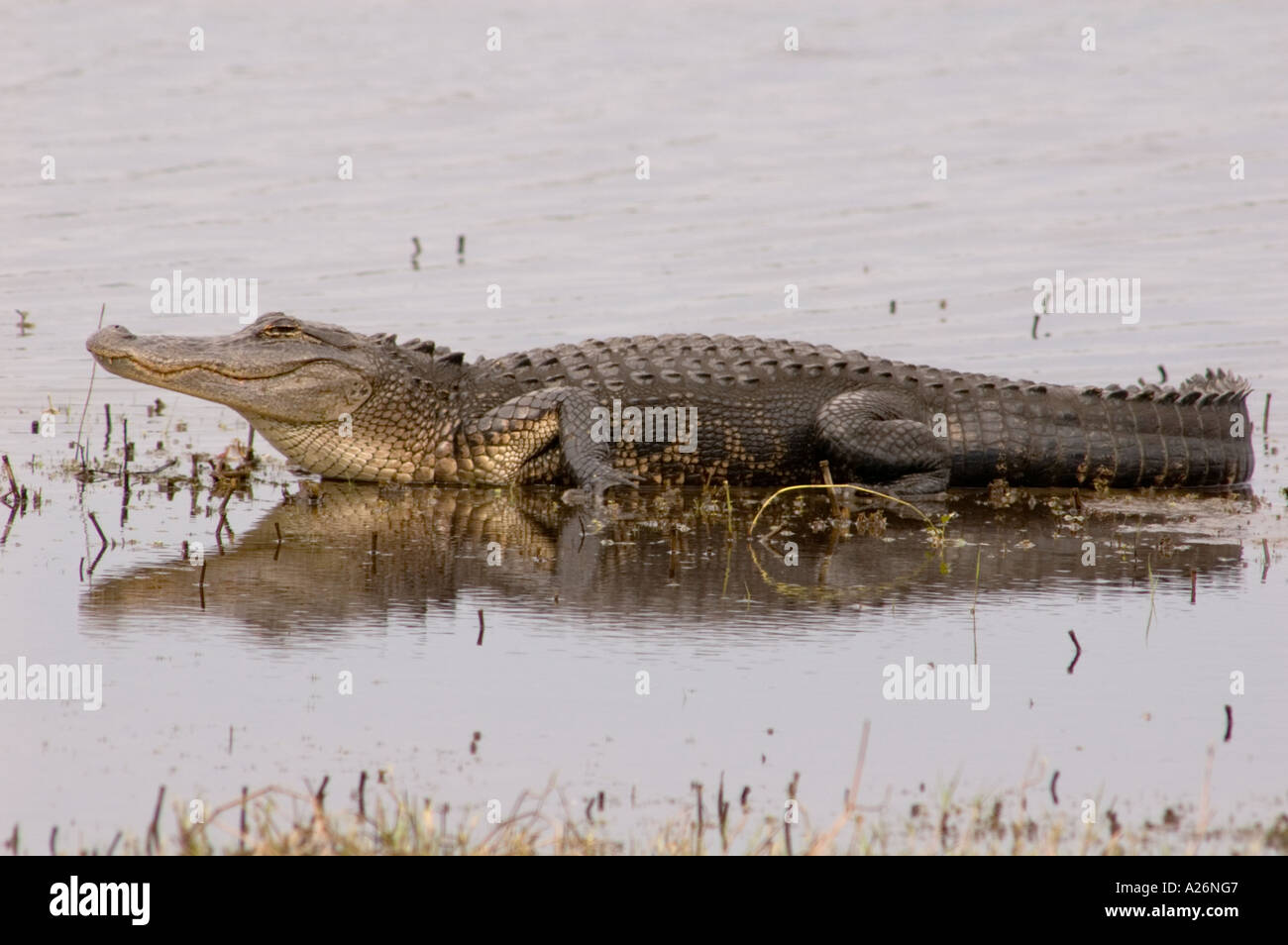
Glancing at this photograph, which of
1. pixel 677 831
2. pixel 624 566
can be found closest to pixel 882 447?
pixel 624 566

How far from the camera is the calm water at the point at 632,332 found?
16.8ft

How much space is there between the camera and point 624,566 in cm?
724

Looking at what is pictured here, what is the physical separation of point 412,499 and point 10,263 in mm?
7826

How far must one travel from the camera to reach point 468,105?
22.8m

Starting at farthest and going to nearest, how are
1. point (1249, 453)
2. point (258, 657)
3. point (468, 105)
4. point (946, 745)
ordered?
point (468, 105), point (1249, 453), point (258, 657), point (946, 745)

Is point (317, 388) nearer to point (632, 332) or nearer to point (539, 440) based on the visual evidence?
point (539, 440)

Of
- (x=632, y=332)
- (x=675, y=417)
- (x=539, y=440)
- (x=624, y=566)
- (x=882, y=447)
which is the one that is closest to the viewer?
(x=624, y=566)

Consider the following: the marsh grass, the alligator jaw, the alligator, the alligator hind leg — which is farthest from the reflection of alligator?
the marsh grass

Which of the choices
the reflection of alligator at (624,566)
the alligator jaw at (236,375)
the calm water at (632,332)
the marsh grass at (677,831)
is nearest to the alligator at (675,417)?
the alligator jaw at (236,375)

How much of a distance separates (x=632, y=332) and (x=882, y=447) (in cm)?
419

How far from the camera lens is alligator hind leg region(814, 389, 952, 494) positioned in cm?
913

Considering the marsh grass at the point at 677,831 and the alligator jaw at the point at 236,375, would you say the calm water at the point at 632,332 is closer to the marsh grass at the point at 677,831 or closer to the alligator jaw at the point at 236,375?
the marsh grass at the point at 677,831
